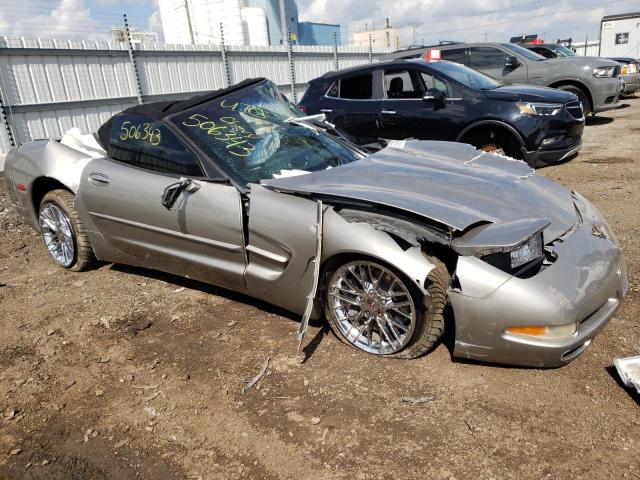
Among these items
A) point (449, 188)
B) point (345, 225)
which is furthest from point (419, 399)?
point (449, 188)

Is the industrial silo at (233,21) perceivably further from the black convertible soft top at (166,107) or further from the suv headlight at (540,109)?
the black convertible soft top at (166,107)

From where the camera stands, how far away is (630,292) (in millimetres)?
3305

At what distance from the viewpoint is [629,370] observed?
241 cm

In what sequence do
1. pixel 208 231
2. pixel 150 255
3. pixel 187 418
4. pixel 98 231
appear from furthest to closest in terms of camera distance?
pixel 98 231, pixel 150 255, pixel 208 231, pixel 187 418

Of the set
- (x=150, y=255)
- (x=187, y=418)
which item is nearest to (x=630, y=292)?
(x=187, y=418)

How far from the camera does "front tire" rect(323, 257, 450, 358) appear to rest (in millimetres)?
2576

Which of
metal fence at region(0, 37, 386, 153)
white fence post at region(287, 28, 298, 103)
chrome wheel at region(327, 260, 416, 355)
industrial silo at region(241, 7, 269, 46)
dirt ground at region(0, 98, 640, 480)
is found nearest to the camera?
dirt ground at region(0, 98, 640, 480)

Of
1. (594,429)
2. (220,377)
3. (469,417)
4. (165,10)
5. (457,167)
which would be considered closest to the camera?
(594,429)

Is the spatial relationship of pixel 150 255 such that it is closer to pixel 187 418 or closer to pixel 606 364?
pixel 187 418

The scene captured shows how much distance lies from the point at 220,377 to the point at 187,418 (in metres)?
0.35

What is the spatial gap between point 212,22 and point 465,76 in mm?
21717

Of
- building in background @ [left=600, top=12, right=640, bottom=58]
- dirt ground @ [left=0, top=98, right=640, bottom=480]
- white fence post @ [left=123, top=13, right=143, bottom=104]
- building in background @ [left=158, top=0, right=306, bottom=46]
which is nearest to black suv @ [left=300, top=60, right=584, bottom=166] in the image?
dirt ground @ [left=0, top=98, right=640, bottom=480]

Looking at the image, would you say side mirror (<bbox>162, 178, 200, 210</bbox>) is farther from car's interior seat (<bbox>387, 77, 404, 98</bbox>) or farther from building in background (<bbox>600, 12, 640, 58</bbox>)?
building in background (<bbox>600, 12, 640, 58</bbox>)

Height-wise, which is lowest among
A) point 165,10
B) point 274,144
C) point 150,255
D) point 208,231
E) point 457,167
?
point 150,255
